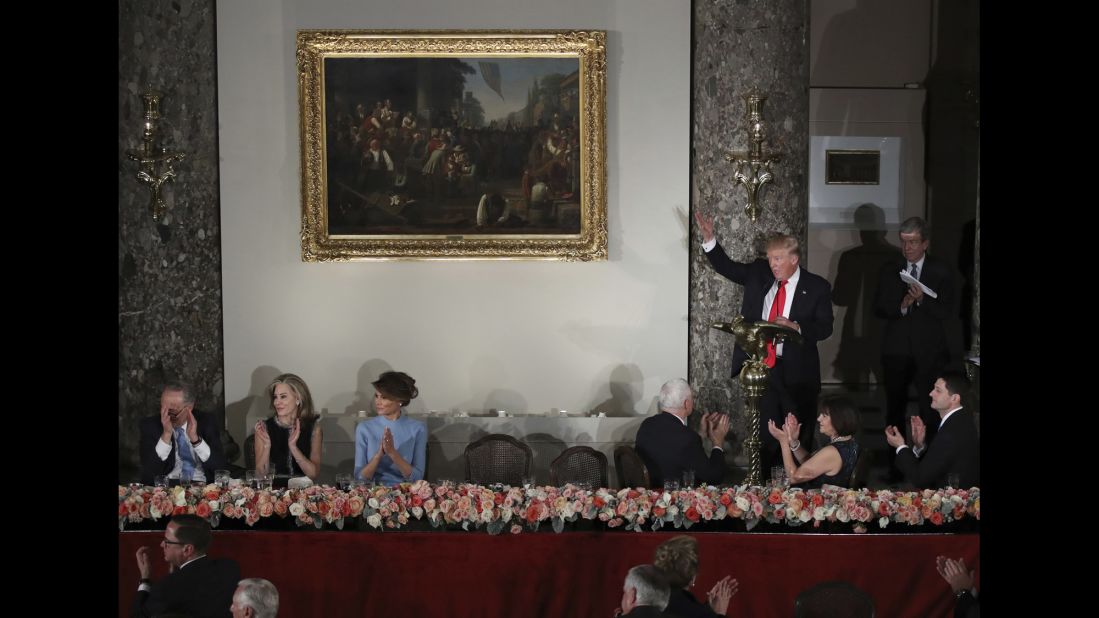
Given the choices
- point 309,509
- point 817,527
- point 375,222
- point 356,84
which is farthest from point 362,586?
point 356,84

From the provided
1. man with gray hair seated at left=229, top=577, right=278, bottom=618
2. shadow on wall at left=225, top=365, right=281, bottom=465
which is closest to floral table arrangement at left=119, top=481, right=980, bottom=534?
man with gray hair seated at left=229, top=577, right=278, bottom=618

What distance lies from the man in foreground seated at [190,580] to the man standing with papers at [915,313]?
508 centimetres

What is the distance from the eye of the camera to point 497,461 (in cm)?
677

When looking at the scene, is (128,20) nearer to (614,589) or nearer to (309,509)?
(309,509)

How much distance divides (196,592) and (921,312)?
5.37 m

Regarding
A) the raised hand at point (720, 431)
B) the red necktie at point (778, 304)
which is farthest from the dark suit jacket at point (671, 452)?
the red necktie at point (778, 304)

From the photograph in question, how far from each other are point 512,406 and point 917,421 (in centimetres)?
324

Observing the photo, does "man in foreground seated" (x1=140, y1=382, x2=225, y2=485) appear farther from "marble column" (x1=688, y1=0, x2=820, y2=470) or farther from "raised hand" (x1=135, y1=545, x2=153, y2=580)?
"marble column" (x1=688, y1=0, x2=820, y2=470)

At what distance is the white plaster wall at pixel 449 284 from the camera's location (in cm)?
814

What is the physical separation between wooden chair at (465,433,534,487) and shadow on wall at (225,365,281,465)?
2255mm

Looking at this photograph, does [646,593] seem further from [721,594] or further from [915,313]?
[915,313]

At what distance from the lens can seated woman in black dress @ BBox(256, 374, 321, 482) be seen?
21.3 feet

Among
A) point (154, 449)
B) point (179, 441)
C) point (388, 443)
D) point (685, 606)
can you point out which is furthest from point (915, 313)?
point (154, 449)

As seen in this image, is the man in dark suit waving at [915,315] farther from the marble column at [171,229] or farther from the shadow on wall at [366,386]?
the marble column at [171,229]
